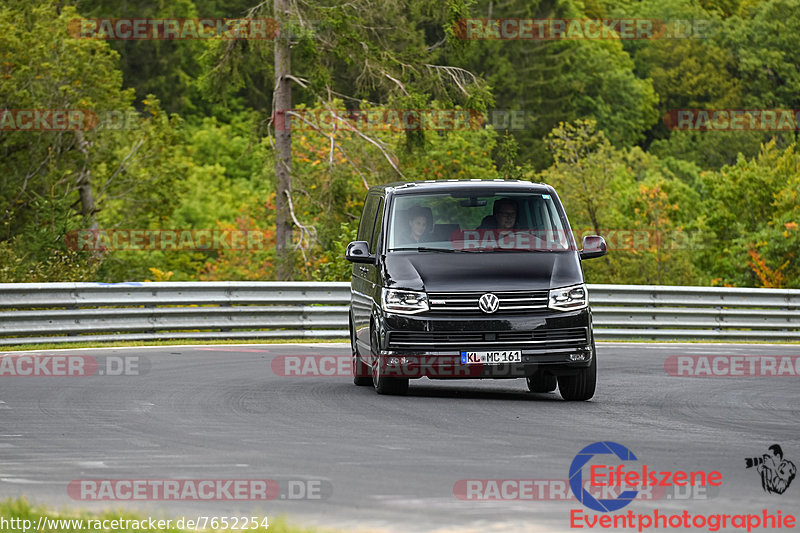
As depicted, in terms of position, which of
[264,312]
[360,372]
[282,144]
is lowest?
[264,312]

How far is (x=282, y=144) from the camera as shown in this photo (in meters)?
36.0

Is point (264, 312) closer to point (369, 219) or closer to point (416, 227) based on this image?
point (369, 219)

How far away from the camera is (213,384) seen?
15.9 m

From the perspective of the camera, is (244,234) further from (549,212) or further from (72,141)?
(549,212)

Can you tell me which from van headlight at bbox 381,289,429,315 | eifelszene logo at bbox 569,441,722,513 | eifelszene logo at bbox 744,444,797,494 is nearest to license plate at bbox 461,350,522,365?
van headlight at bbox 381,289,429,315

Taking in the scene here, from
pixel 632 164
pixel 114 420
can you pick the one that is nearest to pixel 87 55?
pixel 114 420

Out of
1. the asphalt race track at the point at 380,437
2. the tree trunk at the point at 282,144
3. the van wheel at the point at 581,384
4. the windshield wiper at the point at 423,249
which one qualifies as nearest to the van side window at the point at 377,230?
the windshield wiper at the point at 423,249

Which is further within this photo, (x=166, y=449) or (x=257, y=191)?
(x=257, y=191)

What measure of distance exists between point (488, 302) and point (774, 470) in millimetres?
4600

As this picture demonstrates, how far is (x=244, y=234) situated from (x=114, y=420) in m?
55.5

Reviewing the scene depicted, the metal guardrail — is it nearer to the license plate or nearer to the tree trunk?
the tree trunk

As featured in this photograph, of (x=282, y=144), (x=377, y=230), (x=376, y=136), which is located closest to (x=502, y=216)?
(x=377, y=230)

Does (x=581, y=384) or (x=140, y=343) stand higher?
(x=581, y=384)

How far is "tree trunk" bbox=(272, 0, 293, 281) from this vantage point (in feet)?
115
